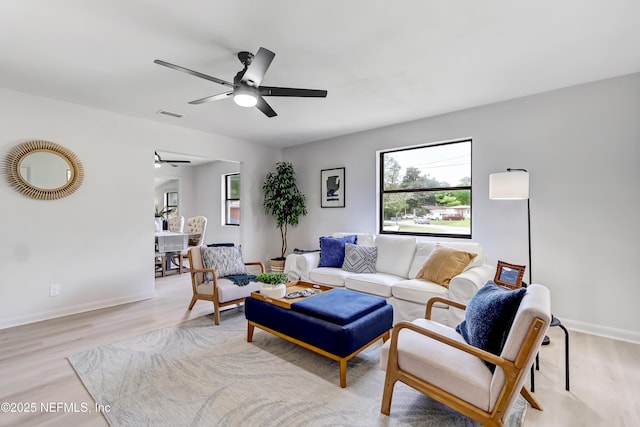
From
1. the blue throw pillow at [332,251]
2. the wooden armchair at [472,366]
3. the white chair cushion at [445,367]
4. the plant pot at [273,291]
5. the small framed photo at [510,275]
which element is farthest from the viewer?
the blue throw pillow at [332,251]

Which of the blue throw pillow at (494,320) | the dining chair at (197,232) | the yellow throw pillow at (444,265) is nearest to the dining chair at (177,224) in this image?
the dining chair at (197,232)

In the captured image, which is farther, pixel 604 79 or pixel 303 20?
pixel 604 79

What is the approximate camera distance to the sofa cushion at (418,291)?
298cm

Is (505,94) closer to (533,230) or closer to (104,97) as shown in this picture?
(533,230)

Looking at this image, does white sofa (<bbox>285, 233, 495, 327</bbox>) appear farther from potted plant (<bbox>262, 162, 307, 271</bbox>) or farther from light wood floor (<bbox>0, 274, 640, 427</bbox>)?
potted plant (<bbox>262, 162, 307, 271</bbox>)

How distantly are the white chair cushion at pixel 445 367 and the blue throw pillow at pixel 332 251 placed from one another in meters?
2.20

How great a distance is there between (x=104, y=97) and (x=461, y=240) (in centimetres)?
463

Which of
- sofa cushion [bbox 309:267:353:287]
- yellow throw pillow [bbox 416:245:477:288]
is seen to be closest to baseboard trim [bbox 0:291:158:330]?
sofa cushion [bbox 309:267:353:287]

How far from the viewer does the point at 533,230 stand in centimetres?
338

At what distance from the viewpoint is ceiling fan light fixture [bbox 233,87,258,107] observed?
2406mm

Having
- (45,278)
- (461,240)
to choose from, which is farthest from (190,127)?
(461,240)

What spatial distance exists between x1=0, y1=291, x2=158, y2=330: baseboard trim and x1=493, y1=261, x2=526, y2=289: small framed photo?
4348 millimetres

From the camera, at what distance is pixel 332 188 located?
5250 millimetres

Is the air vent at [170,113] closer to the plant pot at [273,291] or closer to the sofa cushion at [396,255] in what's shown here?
the plant pot at [273,291]
